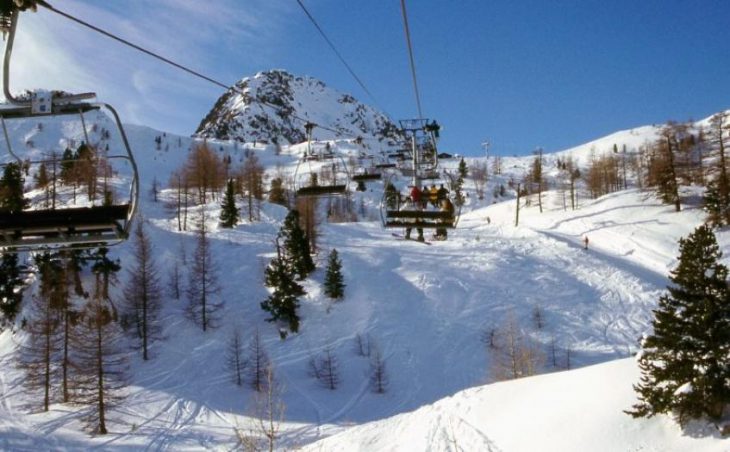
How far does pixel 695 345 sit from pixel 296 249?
33.4 metres

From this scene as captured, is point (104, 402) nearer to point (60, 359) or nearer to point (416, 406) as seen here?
point (60, 359)

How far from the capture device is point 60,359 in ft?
103

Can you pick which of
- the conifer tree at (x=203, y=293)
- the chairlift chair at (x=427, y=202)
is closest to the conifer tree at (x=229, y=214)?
the conifer tree at (x=203, y=293)

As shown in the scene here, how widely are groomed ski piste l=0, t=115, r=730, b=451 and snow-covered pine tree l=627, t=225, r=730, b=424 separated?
34.3 inches

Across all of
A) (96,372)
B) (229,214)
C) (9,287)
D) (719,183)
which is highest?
(719,183)

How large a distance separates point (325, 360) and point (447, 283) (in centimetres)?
1469

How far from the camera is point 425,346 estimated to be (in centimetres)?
3594

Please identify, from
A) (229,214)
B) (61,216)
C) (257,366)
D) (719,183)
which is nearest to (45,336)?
(257,366)

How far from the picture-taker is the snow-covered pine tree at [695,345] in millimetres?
14602

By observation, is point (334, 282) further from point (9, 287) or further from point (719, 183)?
point (719, 183)

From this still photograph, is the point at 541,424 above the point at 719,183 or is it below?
below

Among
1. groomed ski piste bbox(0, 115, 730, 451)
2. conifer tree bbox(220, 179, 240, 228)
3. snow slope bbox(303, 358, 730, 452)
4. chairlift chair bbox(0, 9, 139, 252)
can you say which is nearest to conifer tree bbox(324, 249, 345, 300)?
groomed ski piste bbox(0, 115, 730, 451)

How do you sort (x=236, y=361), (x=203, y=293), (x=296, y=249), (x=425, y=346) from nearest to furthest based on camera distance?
(x=236, y=361) → (x=425, y=346) → (x=203, y=293) → (x=296, y=249)

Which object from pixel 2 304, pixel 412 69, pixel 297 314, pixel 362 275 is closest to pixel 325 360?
pixel 297 314
